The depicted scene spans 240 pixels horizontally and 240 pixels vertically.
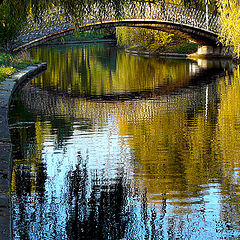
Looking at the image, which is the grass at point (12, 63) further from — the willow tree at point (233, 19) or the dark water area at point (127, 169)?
the willow tree at point (233, 19)

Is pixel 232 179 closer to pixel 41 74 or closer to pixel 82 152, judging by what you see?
pixel 82 152

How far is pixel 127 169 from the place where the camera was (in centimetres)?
838

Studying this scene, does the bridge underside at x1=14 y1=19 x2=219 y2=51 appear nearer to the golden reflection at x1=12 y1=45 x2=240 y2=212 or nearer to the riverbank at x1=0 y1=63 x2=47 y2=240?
the golden reflection at x1=12 y1=45 x2=240 y2=212

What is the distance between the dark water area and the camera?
5973 millimetres

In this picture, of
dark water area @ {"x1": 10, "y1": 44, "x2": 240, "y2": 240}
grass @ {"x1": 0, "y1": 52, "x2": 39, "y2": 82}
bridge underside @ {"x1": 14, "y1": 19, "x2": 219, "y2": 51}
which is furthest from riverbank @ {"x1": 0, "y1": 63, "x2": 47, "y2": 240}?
bridge underside @ {"x1": 14, "y1": 19, "x2": 219, "y2": 51}

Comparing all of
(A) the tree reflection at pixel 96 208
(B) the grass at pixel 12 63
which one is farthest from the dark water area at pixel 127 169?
(B) the grass at pixel 12 63

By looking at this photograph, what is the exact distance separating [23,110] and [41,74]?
49.1 feet

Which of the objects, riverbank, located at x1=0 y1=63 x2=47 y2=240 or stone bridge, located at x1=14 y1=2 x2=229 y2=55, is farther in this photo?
stone bridge, located at x1=14 y1=2 x2=229 y2=55

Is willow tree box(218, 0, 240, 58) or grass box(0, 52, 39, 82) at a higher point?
willow tree box(218, 0, 240, 58)

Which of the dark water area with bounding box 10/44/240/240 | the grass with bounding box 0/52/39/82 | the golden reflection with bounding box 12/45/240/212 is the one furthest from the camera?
the grass with bounding box 0/52/39/82

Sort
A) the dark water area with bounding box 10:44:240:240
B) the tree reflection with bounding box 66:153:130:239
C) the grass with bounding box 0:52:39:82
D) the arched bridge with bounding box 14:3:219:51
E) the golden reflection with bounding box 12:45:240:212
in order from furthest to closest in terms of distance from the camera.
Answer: the arched bridge with bounding box 14:3:219:51
the grass with bounding box 0:52:39:82
the golden reflection with bounding box 12:45:240:212
the dark water area with bounding box 10:44:240:240
the tree reflection with bounding box 66:153:130:239

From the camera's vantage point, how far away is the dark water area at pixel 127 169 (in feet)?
19.6

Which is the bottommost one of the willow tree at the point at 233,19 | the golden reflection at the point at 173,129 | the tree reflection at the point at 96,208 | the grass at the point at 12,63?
the tree reflection at the point at 96,208

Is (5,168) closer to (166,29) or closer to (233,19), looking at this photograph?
(233,19)
